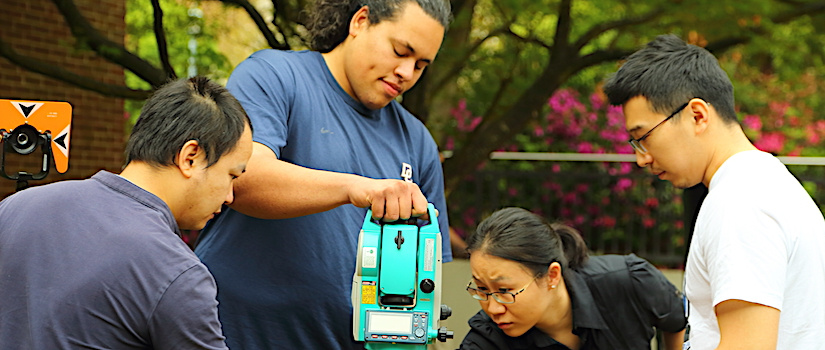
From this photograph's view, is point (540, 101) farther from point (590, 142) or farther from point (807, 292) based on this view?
point (807, 292)

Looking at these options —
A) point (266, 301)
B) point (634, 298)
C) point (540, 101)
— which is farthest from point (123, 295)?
point (540, 101)

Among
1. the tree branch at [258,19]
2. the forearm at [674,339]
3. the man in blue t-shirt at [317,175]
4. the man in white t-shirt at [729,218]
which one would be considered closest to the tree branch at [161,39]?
the tree branch at [258,19]

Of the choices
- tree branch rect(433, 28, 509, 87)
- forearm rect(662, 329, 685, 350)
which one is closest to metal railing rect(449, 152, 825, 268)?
tree branch rect(433, 28, 509, 87)

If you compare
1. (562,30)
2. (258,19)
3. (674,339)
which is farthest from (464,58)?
(674,339)

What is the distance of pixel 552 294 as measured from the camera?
11.2ft

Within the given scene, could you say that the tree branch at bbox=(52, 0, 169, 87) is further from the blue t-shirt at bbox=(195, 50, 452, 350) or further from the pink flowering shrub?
the pink flowering shrub

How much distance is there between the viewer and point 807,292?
1.98 m

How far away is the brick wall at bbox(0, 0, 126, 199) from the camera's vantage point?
7.44 metres

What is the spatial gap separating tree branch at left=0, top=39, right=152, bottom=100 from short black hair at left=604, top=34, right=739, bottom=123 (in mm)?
4008

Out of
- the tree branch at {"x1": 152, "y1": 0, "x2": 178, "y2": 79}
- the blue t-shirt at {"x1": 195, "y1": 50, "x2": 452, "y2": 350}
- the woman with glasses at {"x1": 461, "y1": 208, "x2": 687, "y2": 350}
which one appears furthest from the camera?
the tree branch at {"x1": 152, "y1": 0, "x2": 178, "y2": 79}

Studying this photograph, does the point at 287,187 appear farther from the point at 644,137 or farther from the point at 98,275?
the point at 644,137

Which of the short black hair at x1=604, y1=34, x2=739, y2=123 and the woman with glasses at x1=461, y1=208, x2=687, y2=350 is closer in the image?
the short black hair at x1=604, y1=34, x2=739, y2=123

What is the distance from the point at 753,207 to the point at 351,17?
1.45 m

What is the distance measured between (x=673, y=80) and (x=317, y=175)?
104cm
